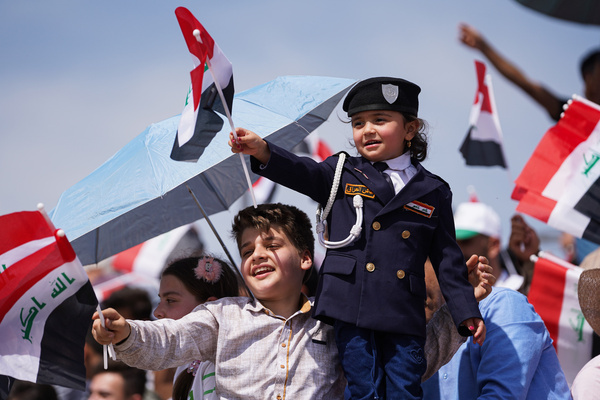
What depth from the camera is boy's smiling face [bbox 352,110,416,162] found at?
3.59 metres

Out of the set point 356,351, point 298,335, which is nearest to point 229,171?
point 298,335

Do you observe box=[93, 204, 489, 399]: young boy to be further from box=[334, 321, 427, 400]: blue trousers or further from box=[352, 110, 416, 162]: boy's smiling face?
box=[352, 110, 416, 162]: boy's smiling face

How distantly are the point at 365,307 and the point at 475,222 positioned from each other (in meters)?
4.03

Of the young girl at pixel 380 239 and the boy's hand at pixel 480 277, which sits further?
the boy's hand at pixel 480 277

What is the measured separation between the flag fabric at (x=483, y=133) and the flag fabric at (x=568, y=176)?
8.44 feet

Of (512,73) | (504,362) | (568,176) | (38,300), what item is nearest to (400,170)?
(504,362)

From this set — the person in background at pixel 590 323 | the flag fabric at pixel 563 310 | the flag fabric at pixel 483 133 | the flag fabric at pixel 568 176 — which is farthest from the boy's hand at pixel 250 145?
the flag fabric at pixel 483 133

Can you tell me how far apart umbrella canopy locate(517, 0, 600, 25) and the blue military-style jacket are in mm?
1608

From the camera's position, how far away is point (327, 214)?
358cm

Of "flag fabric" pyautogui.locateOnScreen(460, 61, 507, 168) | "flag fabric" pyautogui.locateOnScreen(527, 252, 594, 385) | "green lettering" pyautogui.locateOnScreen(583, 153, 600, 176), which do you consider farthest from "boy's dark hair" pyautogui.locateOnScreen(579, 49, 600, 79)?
"flag fabric" pyautogui.locateOnScreen(460, 61, 507, 168)

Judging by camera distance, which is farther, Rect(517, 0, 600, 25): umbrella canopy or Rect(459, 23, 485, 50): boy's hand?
Rect(459, 23, 485, 50): boy's hand

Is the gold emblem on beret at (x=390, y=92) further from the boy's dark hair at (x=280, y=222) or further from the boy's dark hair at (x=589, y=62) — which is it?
the boy's dark hair at (x=589, y=62)

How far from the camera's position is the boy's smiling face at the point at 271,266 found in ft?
12.0

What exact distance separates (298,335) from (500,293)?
1.08 meters
